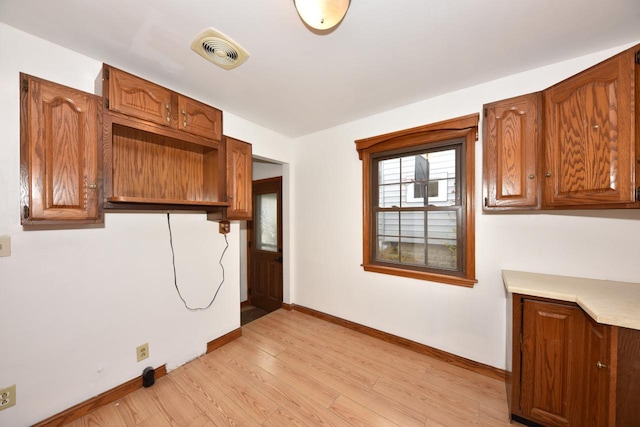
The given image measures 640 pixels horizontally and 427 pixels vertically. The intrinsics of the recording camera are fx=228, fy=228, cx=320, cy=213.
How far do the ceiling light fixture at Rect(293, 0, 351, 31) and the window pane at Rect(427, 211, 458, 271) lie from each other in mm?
1897

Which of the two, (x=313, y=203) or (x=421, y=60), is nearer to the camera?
(x=421, y=60)

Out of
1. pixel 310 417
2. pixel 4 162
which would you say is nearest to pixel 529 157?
pixel 310 417

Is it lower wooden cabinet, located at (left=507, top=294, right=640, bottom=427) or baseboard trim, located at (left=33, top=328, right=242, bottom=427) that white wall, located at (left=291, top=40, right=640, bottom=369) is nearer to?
lower wooden cabinet, located at (left=507, top=294, right=640, bottom=427)

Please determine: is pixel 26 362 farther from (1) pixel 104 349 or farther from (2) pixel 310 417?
(2) pixel 310 417

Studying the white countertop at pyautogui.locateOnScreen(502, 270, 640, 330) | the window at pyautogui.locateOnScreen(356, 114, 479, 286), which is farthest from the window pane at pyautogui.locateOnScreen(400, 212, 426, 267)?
the white countertop at pyautogui.locateOnScreen(502, 270, 640, 330)

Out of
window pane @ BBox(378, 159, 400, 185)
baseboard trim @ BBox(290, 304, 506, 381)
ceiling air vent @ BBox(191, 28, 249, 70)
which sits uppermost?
ceiling air vent @ BBox(191, 28, 249, 70)

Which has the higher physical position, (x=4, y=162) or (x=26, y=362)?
(x=4, y=162)

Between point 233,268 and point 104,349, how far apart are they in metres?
1.18

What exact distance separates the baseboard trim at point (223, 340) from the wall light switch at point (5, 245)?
165 cm

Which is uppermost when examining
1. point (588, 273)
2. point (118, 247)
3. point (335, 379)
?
point (118, 247)

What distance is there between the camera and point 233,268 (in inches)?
104

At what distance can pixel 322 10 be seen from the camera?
3.67 ft

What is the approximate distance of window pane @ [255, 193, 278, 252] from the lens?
3713 millimetres

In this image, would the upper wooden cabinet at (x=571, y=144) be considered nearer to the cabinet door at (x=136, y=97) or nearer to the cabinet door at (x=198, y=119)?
the cabinet door at (x=198, y=119)
